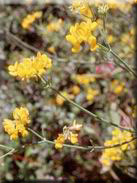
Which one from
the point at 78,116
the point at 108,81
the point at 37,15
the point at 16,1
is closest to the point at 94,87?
the point at 108,81

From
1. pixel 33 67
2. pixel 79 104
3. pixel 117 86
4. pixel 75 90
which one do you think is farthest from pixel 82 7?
pixel 75 90

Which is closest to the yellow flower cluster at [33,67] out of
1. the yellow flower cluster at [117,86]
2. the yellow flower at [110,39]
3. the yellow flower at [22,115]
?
the yellow flower at [22,115]

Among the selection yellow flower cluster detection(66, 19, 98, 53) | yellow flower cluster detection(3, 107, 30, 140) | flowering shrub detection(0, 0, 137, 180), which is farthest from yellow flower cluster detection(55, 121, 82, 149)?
flowering shrub detection(0, 0, 137, 180)

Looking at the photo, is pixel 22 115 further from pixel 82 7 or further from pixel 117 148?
pixel 117 148

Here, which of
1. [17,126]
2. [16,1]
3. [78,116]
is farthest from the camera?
[16,1]

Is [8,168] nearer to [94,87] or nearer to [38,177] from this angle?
[38,177]

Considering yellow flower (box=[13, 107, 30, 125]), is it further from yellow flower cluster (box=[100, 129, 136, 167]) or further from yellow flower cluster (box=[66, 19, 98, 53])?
yellow flower cluster (box=[100, 129, 136, 167])

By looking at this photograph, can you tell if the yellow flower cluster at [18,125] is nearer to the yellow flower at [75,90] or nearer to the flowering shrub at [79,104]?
the flowering shrub at [79,104]

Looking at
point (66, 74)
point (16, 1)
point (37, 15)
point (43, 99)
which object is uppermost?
point (16, 1)
